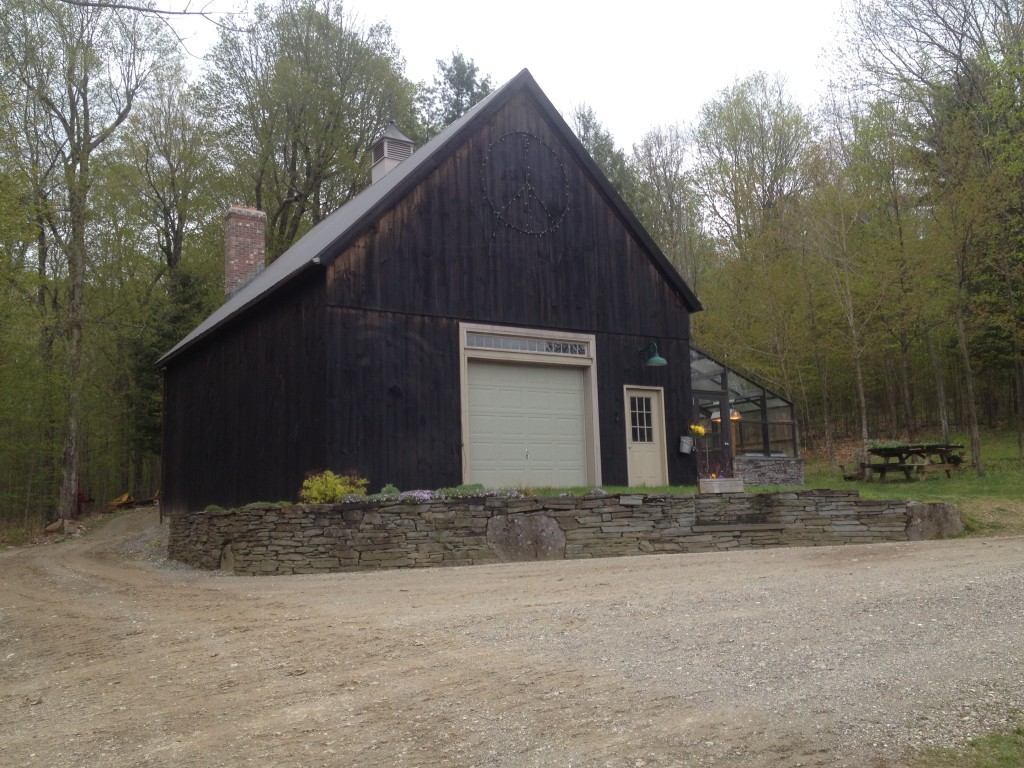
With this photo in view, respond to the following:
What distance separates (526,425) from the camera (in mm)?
13945

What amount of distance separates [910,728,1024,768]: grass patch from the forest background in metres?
15.3

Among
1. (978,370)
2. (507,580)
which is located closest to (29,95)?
(507,580)

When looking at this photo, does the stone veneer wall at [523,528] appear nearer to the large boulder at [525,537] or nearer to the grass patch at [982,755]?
the large boulder at [525,537]

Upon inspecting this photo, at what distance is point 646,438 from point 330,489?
21.3ft

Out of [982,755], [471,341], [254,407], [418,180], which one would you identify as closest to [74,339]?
[254,407]

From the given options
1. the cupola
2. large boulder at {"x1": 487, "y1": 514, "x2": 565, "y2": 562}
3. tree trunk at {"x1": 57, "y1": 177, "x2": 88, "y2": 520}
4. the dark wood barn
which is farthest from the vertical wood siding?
the cupola

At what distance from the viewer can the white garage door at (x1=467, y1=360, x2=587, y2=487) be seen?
44.1ft

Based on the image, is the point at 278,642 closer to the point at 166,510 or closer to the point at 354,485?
the point at 354,485

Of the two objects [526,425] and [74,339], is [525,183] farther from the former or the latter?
[74,339]

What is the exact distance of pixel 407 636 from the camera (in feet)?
19.7

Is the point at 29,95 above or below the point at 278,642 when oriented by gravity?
above

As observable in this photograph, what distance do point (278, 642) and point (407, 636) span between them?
92 cm

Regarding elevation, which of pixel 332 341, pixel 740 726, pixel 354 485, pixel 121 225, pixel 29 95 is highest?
pixel 29 95

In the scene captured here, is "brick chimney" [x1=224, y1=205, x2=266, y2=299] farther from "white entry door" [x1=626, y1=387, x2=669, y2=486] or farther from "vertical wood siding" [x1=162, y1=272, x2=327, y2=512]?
"white entry door" [x1=626, y1=387, x2=669, y2=486]
